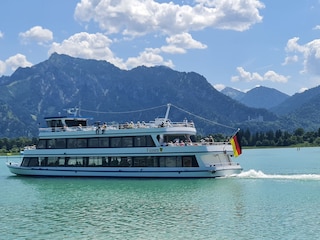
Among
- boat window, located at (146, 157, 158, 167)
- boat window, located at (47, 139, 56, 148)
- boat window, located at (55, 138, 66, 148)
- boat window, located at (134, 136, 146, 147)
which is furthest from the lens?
boat window, located at (47, 139, 56, 148)

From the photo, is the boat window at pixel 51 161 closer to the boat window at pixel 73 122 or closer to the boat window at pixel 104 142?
the boat window at pixel 73 122

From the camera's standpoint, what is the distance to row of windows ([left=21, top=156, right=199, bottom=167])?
46.9m

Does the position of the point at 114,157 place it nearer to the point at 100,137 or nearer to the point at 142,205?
the point at 100,137

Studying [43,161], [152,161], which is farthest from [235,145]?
[43,161]

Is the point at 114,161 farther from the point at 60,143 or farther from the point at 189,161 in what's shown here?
the point at 189,161

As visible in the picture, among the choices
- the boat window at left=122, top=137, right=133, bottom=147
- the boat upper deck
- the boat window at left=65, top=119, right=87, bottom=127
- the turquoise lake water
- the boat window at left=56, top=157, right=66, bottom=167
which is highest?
the boat window at left=65, top=119, right=87, bottom=127

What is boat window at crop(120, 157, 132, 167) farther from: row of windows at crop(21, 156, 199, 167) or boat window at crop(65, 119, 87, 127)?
boat window at crop(65, 119, 87, 127)

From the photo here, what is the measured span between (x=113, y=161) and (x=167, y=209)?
19603 millimetres

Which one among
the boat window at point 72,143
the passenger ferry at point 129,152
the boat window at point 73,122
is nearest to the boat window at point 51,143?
the passenger ferry at point 129,152

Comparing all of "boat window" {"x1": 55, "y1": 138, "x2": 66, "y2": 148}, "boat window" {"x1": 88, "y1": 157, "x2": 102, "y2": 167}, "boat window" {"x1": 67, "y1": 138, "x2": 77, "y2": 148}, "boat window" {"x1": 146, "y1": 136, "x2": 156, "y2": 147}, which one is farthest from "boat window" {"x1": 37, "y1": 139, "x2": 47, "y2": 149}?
"boat window" {"x1": 146, "y1": 136, "x2": 156, "y2": 147}

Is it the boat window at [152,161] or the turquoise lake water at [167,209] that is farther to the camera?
the boat window at [152,161]

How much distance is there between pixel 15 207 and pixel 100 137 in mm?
17396

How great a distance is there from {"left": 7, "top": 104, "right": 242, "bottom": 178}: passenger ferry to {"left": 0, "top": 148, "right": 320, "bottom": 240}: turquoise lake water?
1.39 meters

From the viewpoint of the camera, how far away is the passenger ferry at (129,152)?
46406 millimetres
